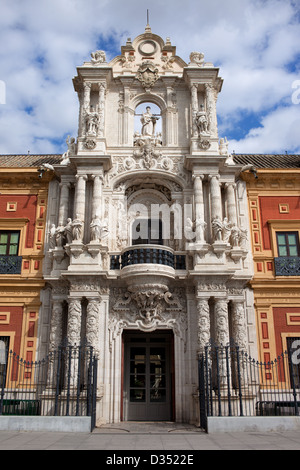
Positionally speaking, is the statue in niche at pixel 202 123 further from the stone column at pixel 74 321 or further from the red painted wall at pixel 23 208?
the stone column at pixel 74 321

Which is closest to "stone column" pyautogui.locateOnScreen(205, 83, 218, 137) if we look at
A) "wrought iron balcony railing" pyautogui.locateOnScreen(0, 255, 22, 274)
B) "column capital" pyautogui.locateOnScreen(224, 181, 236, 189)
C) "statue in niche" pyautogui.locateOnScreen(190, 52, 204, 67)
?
"statue in niche" pyautogui.locateOnScreen(190, 52, 204, 67)

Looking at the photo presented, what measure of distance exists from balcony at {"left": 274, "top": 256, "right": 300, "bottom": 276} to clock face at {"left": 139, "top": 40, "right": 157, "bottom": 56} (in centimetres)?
1173

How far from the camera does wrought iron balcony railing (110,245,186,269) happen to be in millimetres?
17016

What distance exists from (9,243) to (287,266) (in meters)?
12.1

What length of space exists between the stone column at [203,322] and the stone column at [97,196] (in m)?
5.51

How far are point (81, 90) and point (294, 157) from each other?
37.7 feet

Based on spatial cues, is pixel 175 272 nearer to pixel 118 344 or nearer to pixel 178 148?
pixel 118 344

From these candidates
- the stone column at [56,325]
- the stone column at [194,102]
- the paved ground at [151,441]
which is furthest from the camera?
the stone column at [194,102]

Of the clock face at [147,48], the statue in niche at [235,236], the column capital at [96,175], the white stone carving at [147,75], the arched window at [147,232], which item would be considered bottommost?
the statue in niche at [235,236]

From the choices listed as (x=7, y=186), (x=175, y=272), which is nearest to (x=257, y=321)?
(x=175, y=272)

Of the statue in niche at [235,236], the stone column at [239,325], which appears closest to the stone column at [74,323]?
the stone column at [239,325]

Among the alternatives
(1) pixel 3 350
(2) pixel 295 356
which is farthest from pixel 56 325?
(2) pixel 295 356

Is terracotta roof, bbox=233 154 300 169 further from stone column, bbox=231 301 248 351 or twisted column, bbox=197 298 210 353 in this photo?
twisted column, bbox=197 298 210 353

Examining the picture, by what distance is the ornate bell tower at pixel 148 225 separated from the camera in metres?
Result: 16.8
